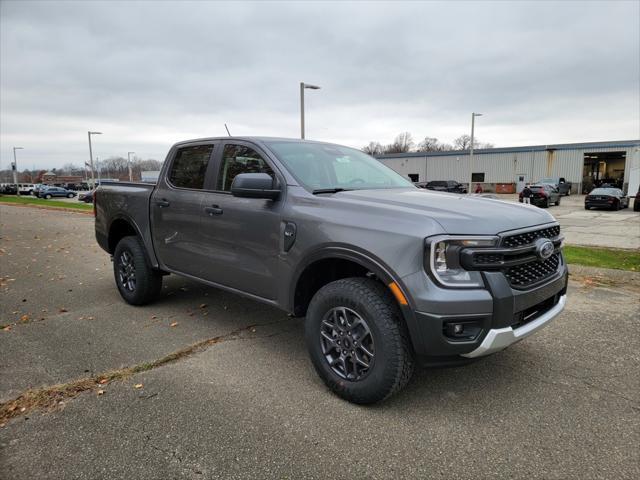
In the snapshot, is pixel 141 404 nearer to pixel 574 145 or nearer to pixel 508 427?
pixel 508 427

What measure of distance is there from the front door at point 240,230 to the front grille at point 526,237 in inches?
64.6

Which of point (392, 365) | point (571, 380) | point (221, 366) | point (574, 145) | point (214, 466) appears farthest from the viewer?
point (574, 145)

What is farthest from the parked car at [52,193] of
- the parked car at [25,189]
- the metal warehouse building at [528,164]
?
the metal warehouse building at [528,164]

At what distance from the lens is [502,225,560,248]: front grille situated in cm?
278

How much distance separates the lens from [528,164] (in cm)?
4738

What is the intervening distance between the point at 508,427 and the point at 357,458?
3.31 ft

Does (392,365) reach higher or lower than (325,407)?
higher

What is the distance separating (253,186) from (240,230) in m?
0.56

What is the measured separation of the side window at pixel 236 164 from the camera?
388 centimetres

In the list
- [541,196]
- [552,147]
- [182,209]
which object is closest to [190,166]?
[182,209]

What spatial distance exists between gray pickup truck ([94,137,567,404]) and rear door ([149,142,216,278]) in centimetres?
2

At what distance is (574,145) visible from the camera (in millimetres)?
44406

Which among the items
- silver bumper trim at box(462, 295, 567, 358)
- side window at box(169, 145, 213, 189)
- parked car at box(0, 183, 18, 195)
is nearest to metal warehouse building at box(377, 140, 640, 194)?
side window at box(169, 145, 213, 189)

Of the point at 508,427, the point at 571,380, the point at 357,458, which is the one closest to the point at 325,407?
the point at 357,458
